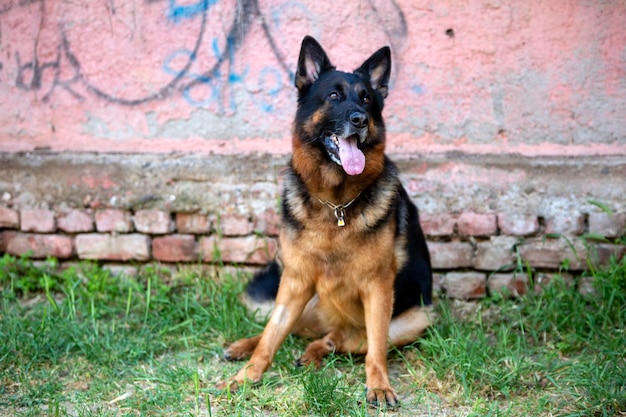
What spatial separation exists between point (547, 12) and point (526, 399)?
2580 mm

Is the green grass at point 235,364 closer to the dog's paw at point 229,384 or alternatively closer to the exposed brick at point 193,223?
the dog's paw at point 229,384

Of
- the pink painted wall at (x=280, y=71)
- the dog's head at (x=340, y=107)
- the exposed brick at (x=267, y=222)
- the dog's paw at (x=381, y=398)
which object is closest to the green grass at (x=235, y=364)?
the dog's paw at (x=381, y=398)

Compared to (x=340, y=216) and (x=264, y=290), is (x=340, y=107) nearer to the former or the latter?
(x=340, y=216)

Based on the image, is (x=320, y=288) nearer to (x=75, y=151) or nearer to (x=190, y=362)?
(x=190, y=362)

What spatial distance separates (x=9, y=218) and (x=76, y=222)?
541mm

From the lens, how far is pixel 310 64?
3568 millimetres

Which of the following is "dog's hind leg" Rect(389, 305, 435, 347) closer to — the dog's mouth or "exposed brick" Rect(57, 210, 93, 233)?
the dog's mouth

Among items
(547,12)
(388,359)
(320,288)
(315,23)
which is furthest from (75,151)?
(547,12)

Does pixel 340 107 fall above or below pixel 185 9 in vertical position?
below

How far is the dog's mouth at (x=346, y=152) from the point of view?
3268mm

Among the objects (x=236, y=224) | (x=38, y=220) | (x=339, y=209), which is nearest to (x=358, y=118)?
(x=339, y=209)

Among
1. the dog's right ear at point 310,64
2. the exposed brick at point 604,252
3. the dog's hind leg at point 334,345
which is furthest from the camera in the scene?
the exposed brick at point 604,252

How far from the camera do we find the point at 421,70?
4480 mm

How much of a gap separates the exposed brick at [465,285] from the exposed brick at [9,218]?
319 centimetres
